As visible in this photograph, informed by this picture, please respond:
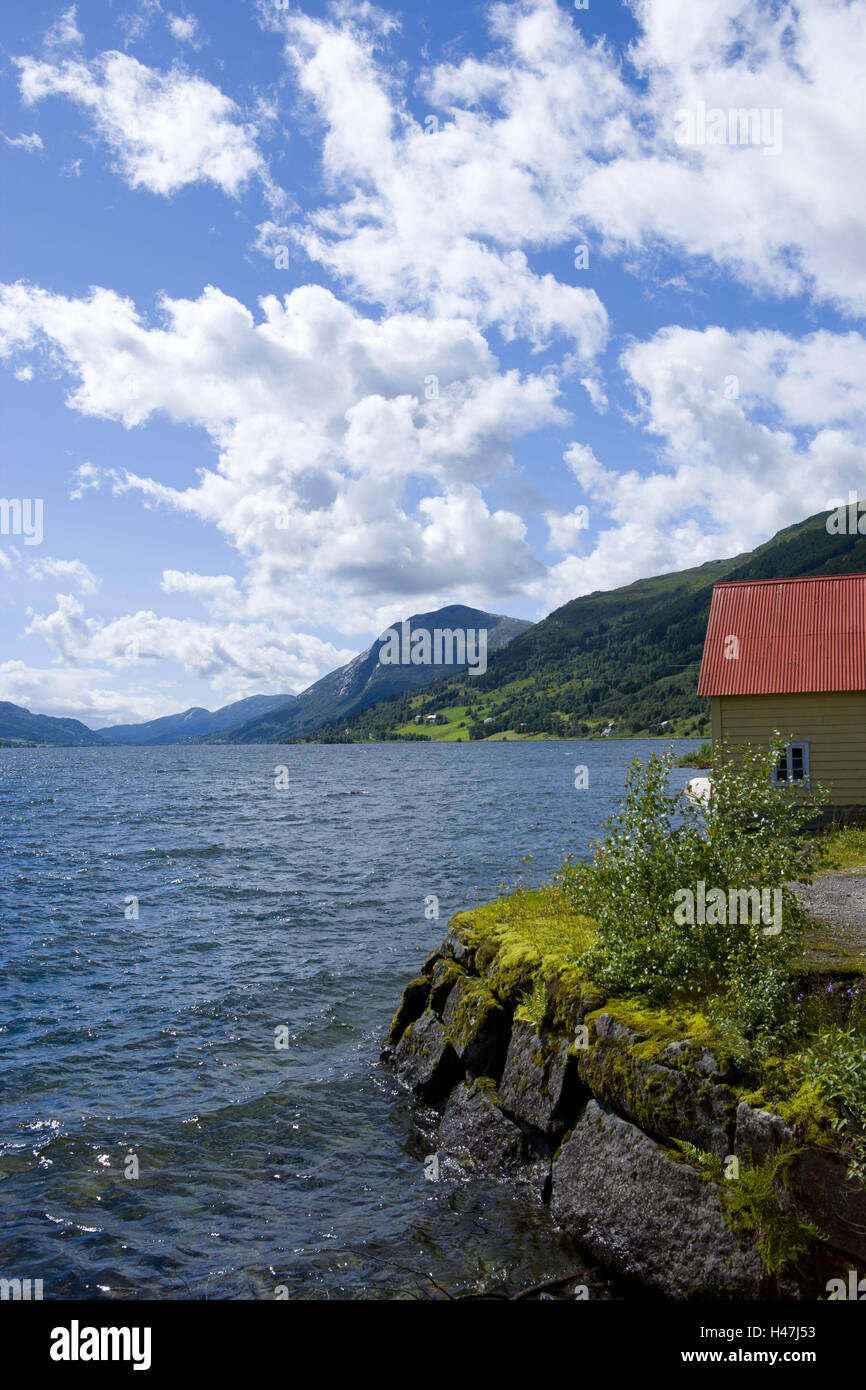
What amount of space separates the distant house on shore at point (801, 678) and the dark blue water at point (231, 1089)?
9.07 m

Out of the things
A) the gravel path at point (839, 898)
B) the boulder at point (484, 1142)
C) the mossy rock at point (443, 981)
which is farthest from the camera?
the mossy rock at point (443, 981)

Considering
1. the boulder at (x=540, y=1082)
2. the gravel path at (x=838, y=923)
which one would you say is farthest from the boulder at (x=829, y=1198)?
the boulder at (x=540, y=1082)

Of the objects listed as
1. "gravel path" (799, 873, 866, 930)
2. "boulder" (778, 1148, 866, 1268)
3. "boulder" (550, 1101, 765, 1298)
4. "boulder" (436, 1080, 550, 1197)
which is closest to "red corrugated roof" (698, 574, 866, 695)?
"gravel path" (799, 873, 866, 930)

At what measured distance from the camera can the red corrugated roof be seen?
2573cm

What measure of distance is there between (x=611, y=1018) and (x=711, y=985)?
4.11ft

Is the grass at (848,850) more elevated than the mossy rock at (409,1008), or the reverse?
the grass at (848,850)

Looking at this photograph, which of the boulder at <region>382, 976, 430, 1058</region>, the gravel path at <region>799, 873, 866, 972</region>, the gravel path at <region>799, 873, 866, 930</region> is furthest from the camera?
the boulder at <region>382, 976, 430, 1058</region>

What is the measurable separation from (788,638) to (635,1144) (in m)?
22.0

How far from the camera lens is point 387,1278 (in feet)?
27.9

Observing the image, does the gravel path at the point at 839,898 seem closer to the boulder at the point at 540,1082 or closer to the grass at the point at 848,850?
the grass at the point at 848,850

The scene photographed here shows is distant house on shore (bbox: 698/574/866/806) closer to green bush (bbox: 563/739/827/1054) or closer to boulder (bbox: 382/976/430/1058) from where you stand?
boulder (bbox: 382/976/430/1058)

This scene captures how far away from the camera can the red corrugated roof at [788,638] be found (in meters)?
25.7

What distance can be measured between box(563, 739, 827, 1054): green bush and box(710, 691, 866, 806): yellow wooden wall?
15641 millimetres
